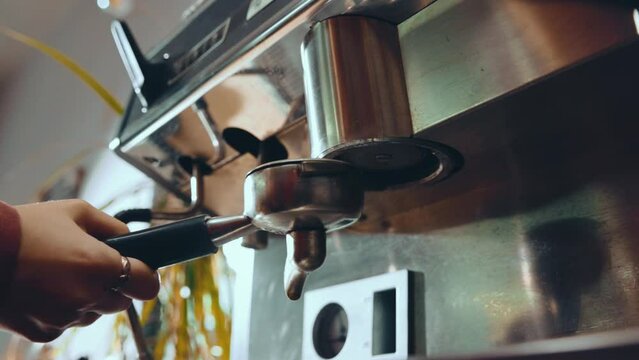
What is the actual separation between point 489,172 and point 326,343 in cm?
24

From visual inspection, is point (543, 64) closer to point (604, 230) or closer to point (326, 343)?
point (604, 230)

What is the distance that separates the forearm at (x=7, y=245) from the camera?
0.38 meters

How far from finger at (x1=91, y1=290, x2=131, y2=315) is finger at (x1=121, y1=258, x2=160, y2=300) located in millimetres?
11

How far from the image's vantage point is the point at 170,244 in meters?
0.43

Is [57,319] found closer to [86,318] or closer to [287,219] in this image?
[86,318]

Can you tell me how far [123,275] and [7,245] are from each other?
0.25ft

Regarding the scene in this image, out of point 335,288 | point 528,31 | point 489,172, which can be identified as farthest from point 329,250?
point 528,31

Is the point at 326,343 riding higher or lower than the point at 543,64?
lower

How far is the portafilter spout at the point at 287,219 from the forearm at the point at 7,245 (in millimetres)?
67

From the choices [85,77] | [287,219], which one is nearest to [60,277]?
[287,219]

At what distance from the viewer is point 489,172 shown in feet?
1.65

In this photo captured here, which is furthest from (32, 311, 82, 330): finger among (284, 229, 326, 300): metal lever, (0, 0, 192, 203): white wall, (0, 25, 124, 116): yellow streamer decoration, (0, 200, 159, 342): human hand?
(0, 0, 192, 203): white wall

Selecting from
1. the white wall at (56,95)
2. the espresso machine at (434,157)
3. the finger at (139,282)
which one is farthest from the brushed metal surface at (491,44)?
the white wall at (56,95)

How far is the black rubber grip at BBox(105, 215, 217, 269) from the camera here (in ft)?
1.42
